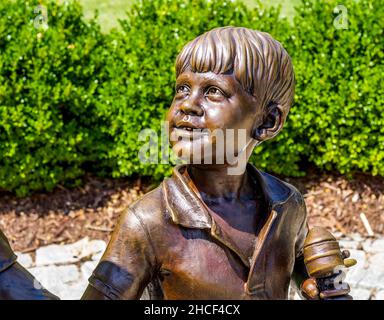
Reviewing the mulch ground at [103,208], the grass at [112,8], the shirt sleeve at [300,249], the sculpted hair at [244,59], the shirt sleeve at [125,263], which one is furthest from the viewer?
the grass at [112,8]

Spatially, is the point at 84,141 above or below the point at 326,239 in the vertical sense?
below

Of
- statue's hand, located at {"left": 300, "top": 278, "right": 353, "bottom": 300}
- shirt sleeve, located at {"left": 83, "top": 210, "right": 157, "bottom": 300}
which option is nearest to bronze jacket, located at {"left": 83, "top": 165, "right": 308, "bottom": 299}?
shirt sleeve, located at {"left": 83, "top": 210, "right": 157, "bottom": 300}

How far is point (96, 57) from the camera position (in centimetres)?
561

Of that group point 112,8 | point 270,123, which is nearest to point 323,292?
point 270,123

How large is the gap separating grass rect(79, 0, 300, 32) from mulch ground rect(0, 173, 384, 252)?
10.4 ft

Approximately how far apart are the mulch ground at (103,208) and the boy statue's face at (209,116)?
338 cm

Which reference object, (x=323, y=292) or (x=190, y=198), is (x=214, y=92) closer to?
(x=190, y=198)

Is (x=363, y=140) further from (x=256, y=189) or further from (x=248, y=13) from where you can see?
(x=256, y=189)

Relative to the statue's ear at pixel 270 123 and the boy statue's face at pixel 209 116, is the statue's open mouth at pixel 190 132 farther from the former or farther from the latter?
the statue's ear at pixel 270 123

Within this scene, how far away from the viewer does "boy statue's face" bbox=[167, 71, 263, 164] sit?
7.00 ft

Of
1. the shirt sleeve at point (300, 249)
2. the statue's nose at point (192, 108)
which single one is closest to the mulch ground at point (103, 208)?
the shirt sleeve at point (300, 249)

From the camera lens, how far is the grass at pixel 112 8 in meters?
8.54

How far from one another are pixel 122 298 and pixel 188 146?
55 cm
